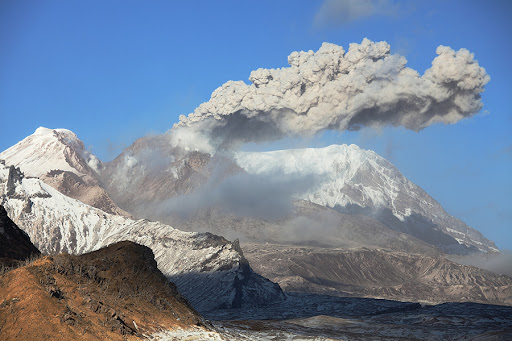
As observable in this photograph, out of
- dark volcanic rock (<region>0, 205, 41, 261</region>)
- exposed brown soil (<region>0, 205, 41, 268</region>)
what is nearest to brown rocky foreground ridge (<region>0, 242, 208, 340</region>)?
exposed brown soil (<region>0, 205, 41, 268</region>)

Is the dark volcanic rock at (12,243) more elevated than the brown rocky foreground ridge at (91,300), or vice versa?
the dark volcanic rock at (12,243)

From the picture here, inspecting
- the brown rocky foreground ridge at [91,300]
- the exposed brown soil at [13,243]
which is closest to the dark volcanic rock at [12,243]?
the exposed brown soil at [13,243]

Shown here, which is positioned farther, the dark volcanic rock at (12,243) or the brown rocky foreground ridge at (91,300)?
the dark volcanic rock at (12,243)

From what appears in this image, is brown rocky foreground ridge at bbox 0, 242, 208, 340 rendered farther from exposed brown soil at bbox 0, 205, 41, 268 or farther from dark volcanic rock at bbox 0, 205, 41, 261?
dark volcanic rock at bbox 0, 205, 41, 261

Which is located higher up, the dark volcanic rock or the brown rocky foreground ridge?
the dark volcanic rock

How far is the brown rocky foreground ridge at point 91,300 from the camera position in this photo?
52094 mm

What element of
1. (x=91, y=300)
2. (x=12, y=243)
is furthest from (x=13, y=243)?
(x=91, y=300)

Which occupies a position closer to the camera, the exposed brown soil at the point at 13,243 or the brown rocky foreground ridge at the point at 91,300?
the brown rocky foreground ridge at the point at 91,300

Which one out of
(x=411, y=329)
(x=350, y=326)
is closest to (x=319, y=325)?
(x=350, y=326)

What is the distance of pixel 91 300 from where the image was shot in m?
59.9

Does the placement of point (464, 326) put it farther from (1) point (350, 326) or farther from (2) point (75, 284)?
(2) point (75, 284)

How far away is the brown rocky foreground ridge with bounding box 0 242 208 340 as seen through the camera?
5209 centimetres

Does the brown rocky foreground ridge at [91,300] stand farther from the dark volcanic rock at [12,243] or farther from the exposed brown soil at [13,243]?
the dark volcanic rock at [12,243]

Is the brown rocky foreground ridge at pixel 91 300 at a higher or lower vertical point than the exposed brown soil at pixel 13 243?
lower
